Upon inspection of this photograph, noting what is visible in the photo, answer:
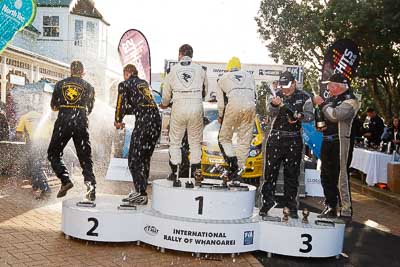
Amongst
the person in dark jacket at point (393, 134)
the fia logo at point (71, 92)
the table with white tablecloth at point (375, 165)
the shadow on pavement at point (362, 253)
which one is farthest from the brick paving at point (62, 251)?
the person in dark jacket at point (393, 134)

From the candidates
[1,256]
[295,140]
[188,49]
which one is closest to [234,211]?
[295,140]

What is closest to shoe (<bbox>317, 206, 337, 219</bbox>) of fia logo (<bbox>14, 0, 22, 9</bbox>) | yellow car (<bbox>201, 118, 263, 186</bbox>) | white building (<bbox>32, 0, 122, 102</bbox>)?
yellow car (<bbox>201, 118, 263, 186</bbox>)

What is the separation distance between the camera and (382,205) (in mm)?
10383

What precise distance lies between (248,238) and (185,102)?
1780mm

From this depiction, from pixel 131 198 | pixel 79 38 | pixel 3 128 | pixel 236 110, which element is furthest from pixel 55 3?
pixel 236 110

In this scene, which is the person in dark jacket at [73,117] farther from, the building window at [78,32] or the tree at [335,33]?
the tree at [335,33]

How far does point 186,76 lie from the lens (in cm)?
626

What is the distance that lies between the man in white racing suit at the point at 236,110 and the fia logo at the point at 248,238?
29.8 inches

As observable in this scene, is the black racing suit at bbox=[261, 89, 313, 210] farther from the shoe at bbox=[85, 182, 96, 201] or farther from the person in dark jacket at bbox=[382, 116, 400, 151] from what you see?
the person in dark jacket at bbox=[382, 116, 400, 151]

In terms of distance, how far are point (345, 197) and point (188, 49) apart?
310cm

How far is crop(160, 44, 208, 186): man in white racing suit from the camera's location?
627 centimetres

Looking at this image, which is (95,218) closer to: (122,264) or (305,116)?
(122,264)

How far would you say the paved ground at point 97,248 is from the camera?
5387mm

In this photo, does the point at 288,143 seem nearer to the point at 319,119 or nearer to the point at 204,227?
the point at 319,119
